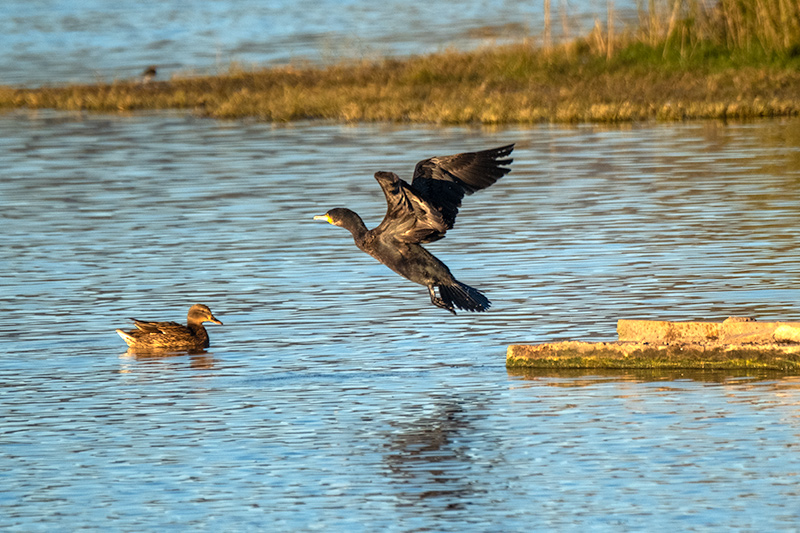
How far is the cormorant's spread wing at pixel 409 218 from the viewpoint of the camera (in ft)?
40.9

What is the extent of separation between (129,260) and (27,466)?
31.6 feet

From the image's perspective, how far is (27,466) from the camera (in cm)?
1059

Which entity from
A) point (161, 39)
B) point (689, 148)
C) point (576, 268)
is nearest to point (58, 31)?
point (161, 39)

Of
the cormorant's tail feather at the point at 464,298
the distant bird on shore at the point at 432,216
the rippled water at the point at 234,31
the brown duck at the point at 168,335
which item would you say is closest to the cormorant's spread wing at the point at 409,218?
the distant bird on shore at the point at 432,216

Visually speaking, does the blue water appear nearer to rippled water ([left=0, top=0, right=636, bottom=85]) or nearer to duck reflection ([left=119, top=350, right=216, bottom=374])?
duck reflection ([left=119, top=350, right=216, bottom=374])

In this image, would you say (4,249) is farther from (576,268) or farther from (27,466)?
(27,466)

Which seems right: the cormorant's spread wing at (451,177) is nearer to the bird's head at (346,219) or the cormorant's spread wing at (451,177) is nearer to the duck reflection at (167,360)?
the bird's head at (346,219)

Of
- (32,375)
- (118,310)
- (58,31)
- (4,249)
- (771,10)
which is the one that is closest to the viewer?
(32,375)

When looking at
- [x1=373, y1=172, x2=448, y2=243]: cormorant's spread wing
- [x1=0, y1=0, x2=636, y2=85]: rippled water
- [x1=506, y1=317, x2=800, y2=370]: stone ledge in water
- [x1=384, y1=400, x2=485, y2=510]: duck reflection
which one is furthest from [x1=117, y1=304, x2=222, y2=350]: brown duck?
[x1=0, y1=0, x2=636, y2=85]: rippled water

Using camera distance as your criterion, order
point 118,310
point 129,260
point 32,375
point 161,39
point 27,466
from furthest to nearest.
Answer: point 161,39, point 129,260, point 118,310, point 32,375, point 27,466

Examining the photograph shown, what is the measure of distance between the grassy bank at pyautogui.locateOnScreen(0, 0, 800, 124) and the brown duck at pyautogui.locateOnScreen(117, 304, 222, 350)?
19.6 meters

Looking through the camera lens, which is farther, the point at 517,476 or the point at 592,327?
the point at 592,327

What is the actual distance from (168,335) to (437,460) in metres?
4.95

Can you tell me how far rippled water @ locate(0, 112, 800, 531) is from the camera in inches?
376
